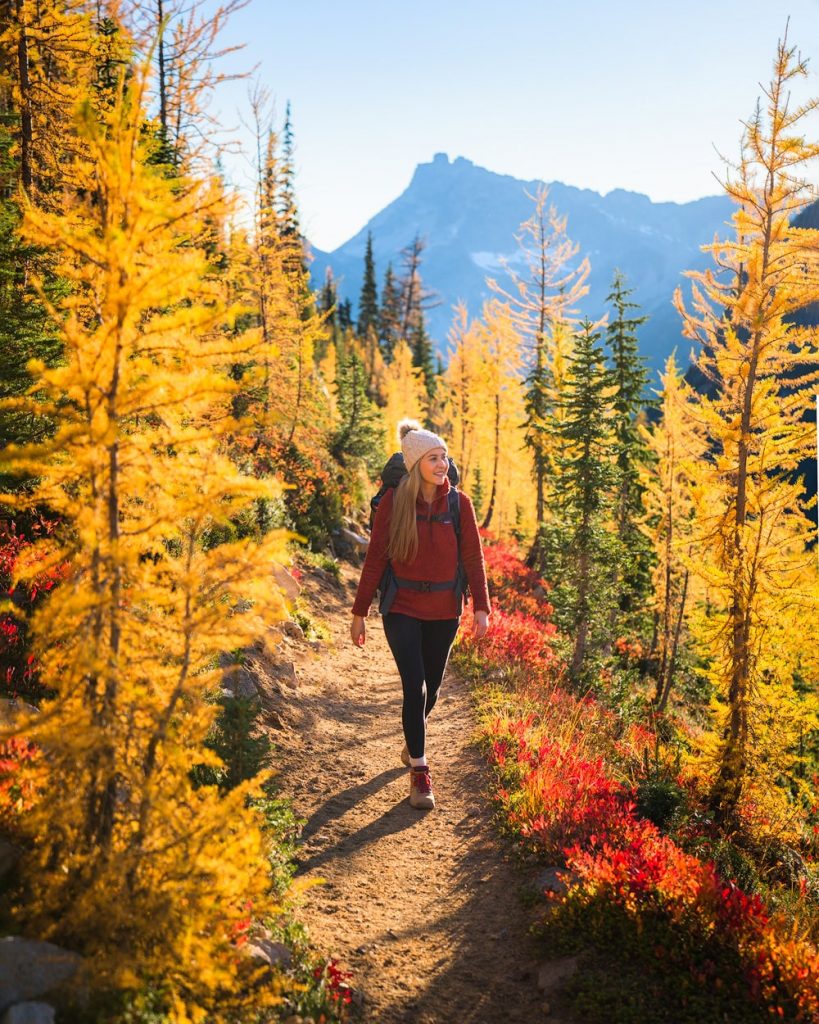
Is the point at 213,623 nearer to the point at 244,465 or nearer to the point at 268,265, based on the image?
the point at 244,465

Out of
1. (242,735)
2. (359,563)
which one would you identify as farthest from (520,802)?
(359,563)

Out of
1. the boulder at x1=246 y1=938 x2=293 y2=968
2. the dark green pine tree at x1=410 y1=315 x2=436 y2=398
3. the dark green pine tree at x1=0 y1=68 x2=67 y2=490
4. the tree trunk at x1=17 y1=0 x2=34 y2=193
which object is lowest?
the boulder at x1=246 y1=938 x2=293 y2=968

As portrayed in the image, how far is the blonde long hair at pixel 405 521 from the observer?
5.12 meters

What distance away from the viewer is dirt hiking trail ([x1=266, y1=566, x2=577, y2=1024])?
11.8ft

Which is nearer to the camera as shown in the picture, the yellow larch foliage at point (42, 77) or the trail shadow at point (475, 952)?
the trail shadow at point (475, 952)

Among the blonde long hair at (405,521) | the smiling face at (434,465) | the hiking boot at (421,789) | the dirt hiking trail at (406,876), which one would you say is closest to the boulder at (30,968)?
the dirt hiking trail at (406,876)

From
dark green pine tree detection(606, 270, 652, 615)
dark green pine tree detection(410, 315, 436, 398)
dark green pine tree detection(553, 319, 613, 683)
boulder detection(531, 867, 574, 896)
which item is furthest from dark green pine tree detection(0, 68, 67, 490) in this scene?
dark green pine tree detection(410, 315, 436, 398)

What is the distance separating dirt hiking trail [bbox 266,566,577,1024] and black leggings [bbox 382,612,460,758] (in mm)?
756

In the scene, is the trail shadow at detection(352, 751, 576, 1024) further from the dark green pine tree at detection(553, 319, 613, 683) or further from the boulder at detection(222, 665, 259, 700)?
the dark green pine tree at detection(553, 319, 613, 683)

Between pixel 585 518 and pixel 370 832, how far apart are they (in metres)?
8.38

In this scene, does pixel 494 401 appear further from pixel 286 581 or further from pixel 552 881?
pixel 552 881

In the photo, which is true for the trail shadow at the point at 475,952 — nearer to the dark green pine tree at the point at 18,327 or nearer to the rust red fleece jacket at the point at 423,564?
the rust red fleece jacket at the point at 423,564

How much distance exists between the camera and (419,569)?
5.22 meters

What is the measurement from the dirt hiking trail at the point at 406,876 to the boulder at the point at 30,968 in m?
1.70
